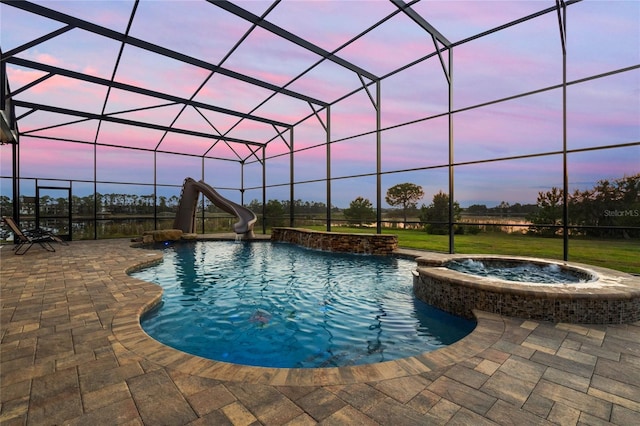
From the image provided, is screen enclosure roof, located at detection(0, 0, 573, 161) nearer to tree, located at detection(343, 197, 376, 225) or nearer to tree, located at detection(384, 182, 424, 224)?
tree, located at detection(343, 197, 376, 225)

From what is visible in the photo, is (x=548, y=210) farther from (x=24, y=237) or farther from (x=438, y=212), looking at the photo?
(x=24, y=237)

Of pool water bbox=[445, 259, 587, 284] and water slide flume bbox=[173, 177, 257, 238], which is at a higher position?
water slide flume bbox=[173, 177, 257, 238]

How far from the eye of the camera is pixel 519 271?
17.7 ft

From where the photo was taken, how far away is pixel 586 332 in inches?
120

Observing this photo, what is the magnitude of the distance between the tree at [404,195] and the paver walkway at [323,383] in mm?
26211

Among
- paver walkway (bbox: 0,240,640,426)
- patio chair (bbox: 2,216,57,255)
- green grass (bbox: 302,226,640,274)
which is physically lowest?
green grass (bbox: 302,226,640,274)

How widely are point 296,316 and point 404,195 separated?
26820mm

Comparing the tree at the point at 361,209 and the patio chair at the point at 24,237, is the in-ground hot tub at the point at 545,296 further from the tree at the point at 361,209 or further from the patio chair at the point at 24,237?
the tree at the point at 361,209

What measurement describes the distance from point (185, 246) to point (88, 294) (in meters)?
7.10

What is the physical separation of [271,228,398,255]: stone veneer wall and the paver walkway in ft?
19.1

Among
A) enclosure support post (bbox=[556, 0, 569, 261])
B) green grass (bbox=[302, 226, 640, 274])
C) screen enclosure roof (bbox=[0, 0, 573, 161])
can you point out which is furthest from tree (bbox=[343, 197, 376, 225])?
enclosure support post (bbox=[556, 0, 569, 261])

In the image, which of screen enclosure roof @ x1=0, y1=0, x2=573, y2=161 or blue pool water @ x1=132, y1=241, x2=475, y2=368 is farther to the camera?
screen enclosure roof @ x1=0, y1=0, x2=573, y2=161

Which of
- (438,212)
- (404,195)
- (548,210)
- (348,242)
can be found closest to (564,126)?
(348,242)

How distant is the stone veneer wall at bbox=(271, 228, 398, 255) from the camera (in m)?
8.98
